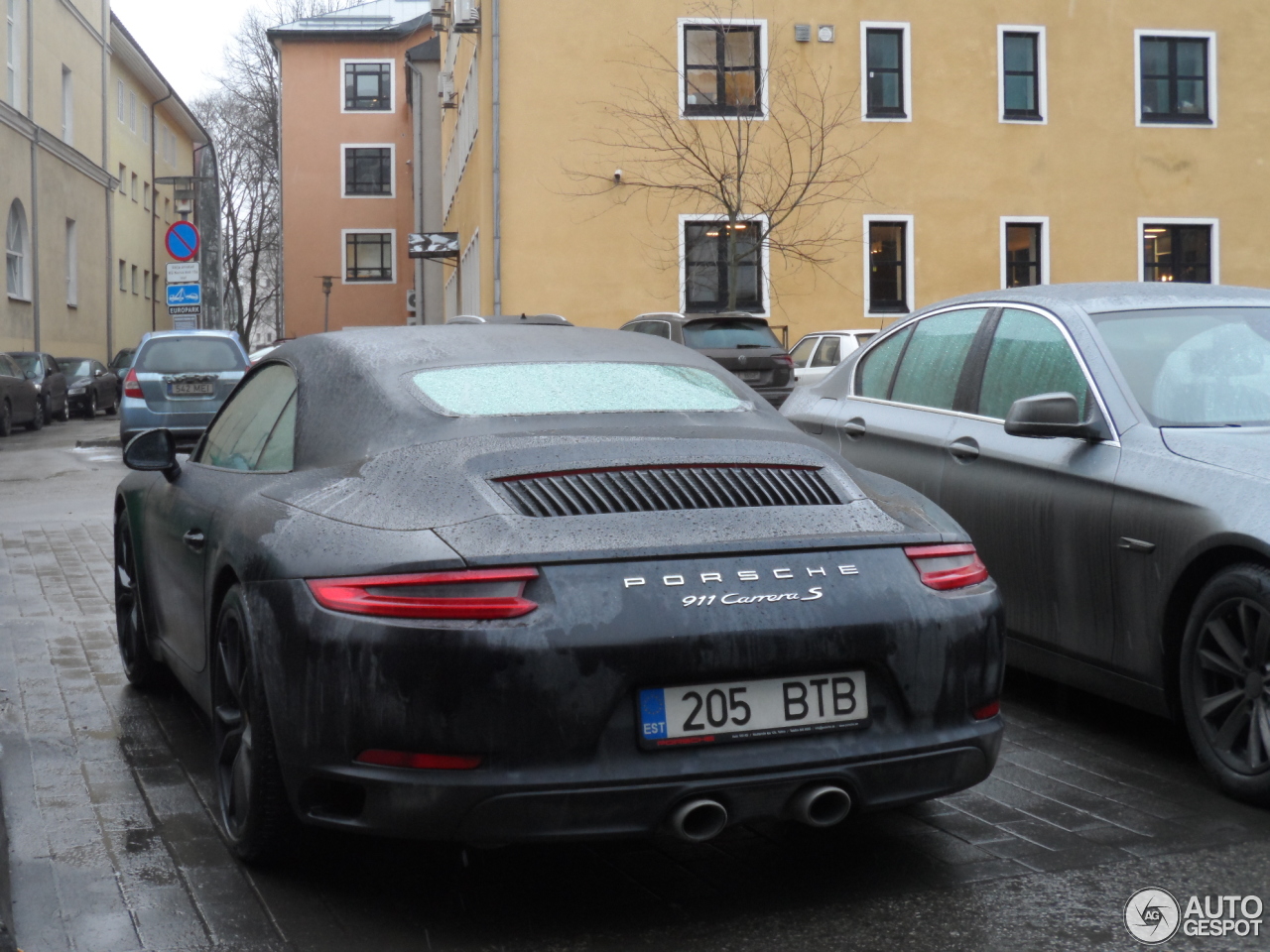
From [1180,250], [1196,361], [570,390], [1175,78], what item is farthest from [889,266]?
[570,390]

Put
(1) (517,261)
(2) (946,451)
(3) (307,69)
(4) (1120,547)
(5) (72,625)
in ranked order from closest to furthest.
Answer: (4) (1120,547), (2) (946,451), (5) (72,625), (1) (517,261), (3) (307,69)

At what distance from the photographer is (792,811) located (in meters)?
3.26

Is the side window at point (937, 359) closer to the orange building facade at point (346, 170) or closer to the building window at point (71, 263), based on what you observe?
the building window at point (71, 263)

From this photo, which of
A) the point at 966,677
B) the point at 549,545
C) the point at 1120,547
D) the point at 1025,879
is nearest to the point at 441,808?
the point at 549,545

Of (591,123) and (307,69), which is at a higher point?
(307,69)

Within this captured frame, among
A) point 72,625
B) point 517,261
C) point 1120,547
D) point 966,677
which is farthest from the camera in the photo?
point 517,261

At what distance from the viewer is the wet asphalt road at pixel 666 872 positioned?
3.32 meters

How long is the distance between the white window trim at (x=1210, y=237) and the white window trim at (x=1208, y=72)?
181cm

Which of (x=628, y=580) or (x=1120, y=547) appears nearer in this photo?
(x=628, y=580)

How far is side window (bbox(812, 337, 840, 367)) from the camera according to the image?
76.3ft

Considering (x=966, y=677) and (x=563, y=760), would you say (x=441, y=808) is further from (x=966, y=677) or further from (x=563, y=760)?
(x=966, y=677)

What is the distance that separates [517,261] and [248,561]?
24670mm

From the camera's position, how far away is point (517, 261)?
91.8 ft

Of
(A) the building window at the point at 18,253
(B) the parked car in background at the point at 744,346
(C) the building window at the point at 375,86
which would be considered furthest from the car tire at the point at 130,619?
(C) the building window at the point at 375,86
